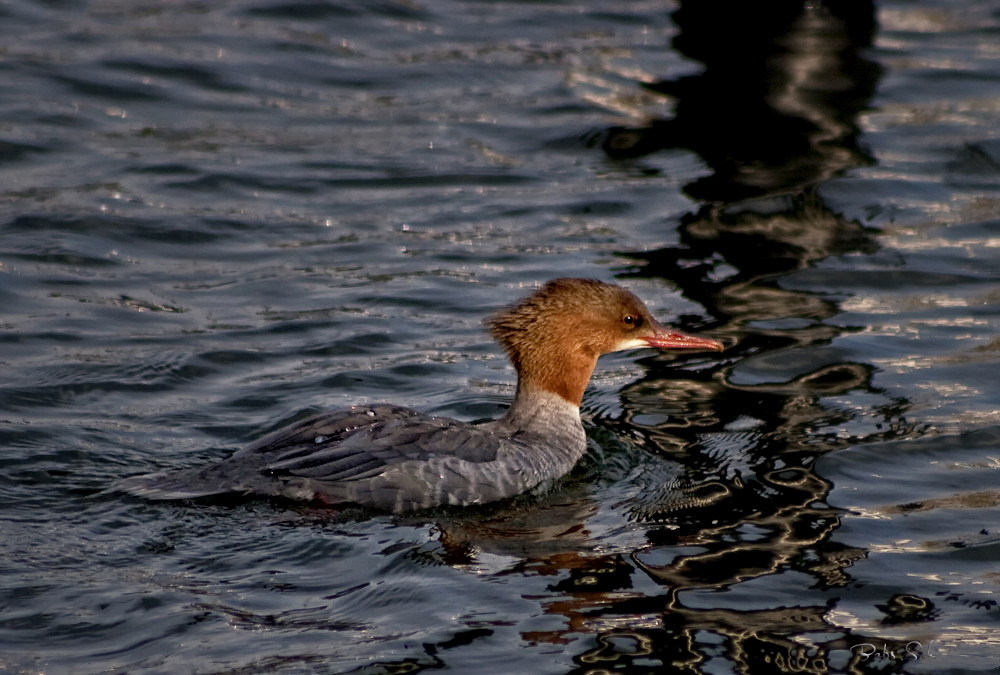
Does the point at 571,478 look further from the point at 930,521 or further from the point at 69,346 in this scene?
the point at 69,346

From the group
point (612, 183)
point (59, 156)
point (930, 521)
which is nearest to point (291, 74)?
point (59, 156)

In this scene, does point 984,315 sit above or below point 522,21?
below

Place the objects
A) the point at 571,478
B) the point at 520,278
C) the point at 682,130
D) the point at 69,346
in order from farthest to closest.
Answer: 1. the point at 682,130
2. the point at 520,278
3. the point at 69,346
4. the point at 571,478

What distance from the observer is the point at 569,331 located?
7.15 meters

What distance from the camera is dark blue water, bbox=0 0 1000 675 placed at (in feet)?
17.8

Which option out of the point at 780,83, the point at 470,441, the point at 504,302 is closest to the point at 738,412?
the point at 470,441

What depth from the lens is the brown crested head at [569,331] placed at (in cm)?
714

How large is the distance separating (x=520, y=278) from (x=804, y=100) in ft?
10.1

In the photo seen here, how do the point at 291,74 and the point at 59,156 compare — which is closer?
the point at 59,156

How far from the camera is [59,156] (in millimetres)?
10703
